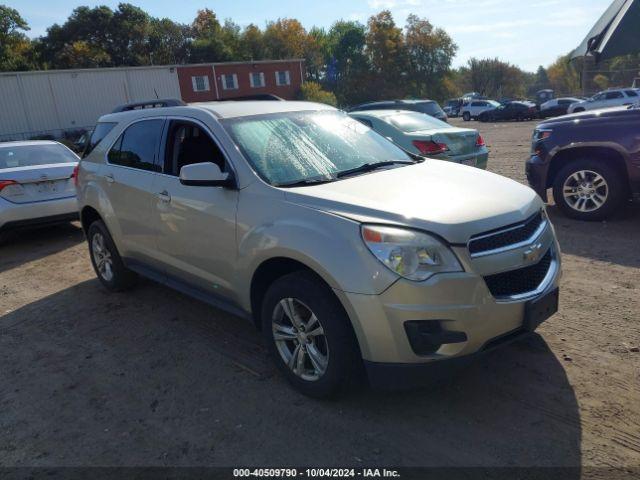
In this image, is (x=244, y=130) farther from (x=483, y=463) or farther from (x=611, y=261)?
(x=611, y=261)

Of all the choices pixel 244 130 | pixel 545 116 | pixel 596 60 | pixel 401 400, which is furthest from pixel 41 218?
pixel 545 116

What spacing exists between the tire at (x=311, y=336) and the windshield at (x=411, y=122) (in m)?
5.89

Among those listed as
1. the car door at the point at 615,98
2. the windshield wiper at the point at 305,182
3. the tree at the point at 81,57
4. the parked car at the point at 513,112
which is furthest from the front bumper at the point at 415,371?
the tree at the point at 81,57

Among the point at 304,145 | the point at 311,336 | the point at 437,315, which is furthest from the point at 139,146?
the point at 437,315

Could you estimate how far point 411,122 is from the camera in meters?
8.92

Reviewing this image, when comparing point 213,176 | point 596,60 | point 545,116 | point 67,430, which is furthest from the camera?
point 545,116

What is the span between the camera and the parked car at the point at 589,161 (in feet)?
20.5

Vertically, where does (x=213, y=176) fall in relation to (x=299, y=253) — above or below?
above

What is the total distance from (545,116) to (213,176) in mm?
34119

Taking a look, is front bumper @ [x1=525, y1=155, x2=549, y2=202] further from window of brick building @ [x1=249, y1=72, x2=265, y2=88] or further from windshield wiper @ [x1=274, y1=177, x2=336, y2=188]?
window of brick building @ [x1=249, y1=72, x2=265, y2=88]

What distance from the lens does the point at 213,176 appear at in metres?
3.48

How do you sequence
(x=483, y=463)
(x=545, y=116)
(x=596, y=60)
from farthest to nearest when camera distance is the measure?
1. (x=545, y=116)
2. (x=596, y=60)
3. (x=483, y=463)

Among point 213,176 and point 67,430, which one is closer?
point 67,430

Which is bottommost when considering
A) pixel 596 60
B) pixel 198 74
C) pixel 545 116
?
pixel 545 116
